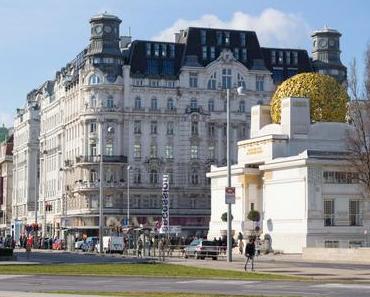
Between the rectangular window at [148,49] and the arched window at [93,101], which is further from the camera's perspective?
the rectangular window at [148,49]

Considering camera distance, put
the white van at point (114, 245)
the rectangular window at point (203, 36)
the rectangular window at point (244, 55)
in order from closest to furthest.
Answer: the white van at point (114, 245)
the rectangular window at point (203, 36)
the rectangular window at point (244, 55)

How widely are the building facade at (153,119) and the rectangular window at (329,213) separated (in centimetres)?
5503

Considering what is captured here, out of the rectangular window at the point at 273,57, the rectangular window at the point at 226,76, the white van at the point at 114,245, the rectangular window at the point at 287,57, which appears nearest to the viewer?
the white van at the point at 114,245

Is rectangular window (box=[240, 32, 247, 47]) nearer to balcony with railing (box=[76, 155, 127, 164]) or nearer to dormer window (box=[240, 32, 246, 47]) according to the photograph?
dormer window (box=[240, 32, 246, 47])

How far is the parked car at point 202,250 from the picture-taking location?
63.2 metres

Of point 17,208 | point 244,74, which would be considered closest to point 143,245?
point 244,74

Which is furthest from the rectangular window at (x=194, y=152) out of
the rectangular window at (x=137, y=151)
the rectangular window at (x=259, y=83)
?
the rectangular window at (x=259, y=83)

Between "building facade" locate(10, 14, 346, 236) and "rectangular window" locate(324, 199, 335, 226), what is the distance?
5503cm

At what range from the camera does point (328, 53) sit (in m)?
147

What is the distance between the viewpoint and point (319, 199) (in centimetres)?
7606

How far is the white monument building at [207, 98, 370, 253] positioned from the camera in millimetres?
76125

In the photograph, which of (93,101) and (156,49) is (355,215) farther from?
(156,49)

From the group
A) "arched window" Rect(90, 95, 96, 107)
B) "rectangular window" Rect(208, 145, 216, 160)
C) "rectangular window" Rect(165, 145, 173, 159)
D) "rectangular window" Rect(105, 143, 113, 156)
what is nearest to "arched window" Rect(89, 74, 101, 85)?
"arched window" Rect(90, 95, 96, 107)

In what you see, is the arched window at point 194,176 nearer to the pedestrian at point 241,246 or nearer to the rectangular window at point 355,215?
the rectangular window at point 355,215
